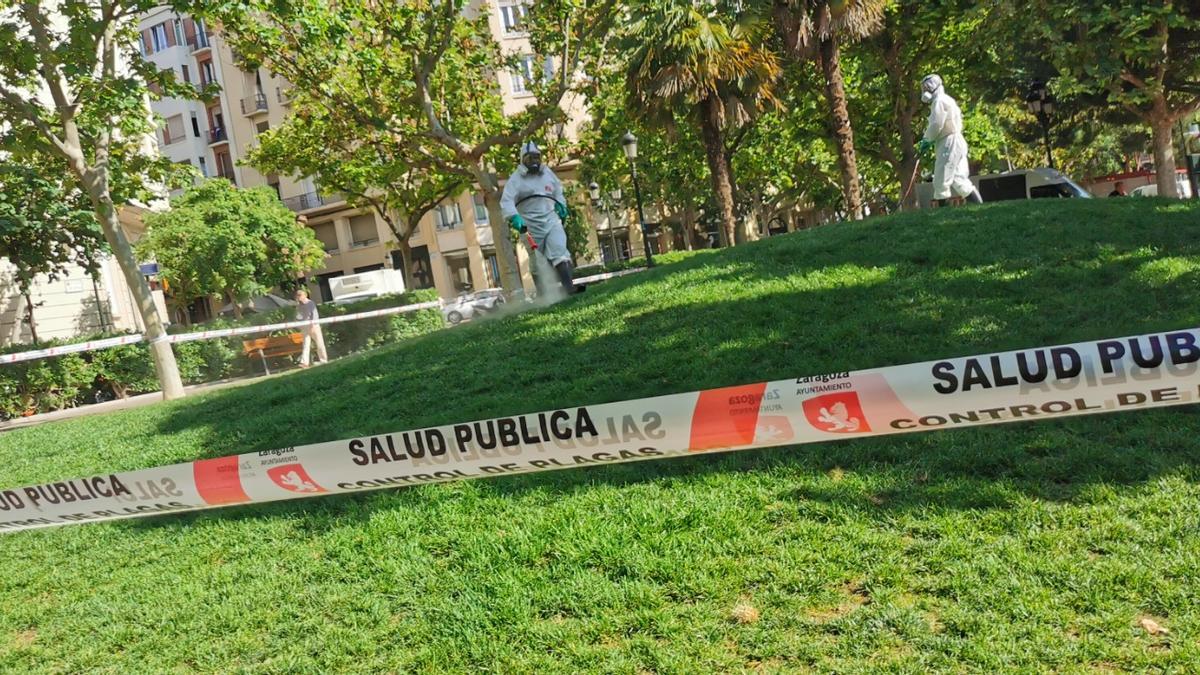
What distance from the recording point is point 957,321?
6.26 meters

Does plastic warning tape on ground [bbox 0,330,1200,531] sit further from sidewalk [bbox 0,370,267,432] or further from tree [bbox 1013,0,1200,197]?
tree [bbox 1013,0,1200,197]

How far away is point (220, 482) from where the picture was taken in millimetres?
4320

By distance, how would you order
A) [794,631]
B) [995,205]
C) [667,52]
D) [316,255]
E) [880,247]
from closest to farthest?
[794,631], [880,247], [995,205], [667,52], [316,255]

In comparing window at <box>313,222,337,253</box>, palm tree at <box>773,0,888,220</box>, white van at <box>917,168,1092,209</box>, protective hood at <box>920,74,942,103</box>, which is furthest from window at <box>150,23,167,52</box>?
protective hood at <box>920,74,942,103</box>

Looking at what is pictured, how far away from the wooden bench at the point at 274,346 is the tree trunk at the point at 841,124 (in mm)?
12289

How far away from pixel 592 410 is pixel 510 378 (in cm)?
322

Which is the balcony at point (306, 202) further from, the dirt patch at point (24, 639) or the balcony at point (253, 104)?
the dirt patch at point (24, 639)

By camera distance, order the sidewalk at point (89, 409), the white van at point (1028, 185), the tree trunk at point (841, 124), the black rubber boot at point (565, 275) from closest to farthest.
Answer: the black rubber boot at point (565, 275) < the sidewalk at point (89, 409) < the tree trunk at point (841, 124) < the white van at point (1028, 185)

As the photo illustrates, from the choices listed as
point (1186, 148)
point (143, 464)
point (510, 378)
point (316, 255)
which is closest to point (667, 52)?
point (510, 378)

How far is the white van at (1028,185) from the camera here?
19.7 m

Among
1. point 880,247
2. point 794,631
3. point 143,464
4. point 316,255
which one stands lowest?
point 794,631

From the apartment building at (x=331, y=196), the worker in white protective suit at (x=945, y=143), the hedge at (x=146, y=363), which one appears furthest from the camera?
the apartment building at (x=331, y=196)

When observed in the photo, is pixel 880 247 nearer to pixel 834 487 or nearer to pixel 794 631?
pixel 834 487

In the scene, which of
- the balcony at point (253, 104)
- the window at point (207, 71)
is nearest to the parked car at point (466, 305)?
the balcony at point (253, 104)
